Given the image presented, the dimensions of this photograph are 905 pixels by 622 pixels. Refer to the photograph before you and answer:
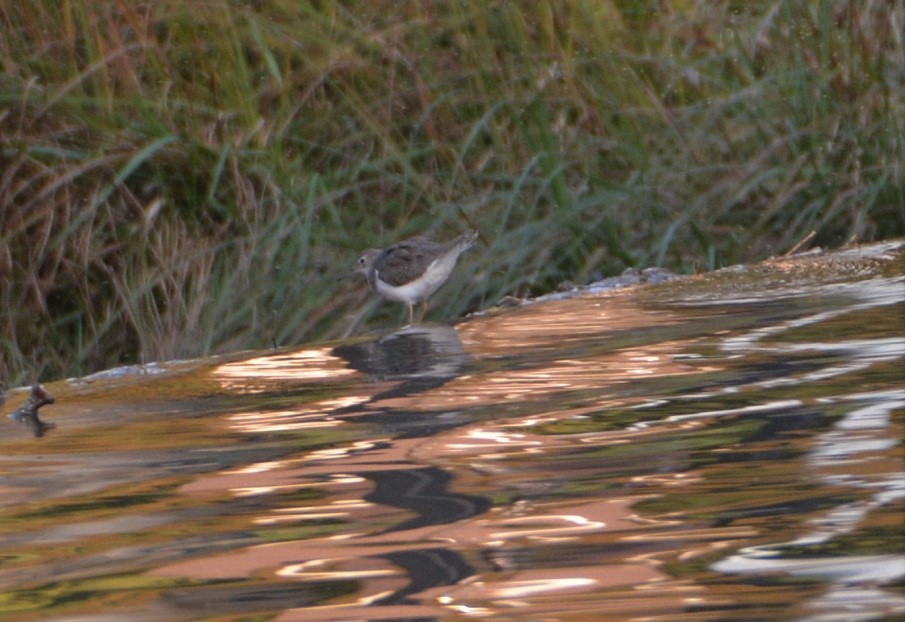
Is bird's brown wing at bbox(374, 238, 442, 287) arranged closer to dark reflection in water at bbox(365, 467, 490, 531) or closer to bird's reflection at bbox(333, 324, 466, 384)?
bird's reflection at bbox(333, 324, 466, 384)

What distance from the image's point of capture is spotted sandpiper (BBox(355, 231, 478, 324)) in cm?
402

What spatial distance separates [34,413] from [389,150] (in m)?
2.96

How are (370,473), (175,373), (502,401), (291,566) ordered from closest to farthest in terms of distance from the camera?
(291,566), (370,473), (502,401), (175,373)

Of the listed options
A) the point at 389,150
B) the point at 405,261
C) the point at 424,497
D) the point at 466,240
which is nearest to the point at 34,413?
the point at 424,497

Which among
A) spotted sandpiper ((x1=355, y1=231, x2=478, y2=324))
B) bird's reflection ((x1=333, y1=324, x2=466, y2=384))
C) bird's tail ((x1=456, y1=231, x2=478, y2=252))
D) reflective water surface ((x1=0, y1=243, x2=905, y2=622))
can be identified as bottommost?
reflective water surface ((x1=0, y1=243, x2=905, y2=622))

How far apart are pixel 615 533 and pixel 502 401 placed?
613 mm

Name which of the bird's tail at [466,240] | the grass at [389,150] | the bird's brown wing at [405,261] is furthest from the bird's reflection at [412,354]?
the grass at [389,150]

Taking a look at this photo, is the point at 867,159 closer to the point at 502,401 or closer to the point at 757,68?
the point at 757,68

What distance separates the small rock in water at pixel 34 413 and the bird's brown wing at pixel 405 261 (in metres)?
1.95

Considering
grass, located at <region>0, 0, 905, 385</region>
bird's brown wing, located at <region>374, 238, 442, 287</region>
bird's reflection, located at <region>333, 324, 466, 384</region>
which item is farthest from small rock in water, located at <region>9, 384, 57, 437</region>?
grass, located at <region>0, 0, 905, 385</region>

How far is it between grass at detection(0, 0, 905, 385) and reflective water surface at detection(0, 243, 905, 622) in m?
2.30

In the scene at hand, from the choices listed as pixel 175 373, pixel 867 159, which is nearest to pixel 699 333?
pixel 175 373

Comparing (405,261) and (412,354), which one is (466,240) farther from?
(412,354)

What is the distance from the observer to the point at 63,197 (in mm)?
4770
